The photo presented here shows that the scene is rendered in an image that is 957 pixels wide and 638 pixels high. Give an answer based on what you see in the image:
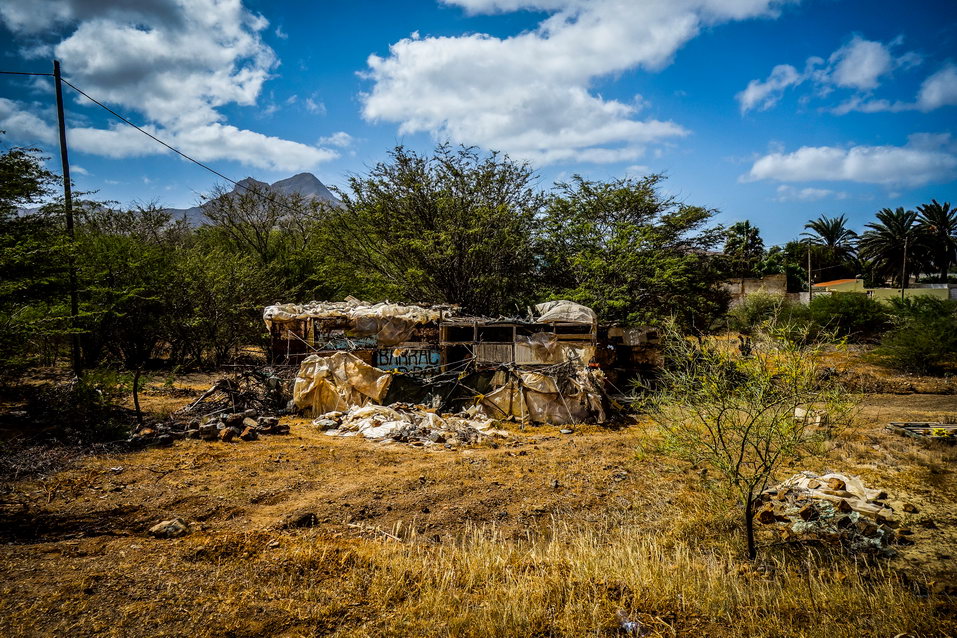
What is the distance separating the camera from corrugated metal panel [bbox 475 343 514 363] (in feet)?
38.1

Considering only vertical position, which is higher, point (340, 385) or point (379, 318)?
point (379, 318)

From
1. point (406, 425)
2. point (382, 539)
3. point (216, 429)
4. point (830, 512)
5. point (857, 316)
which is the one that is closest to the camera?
point (382, 539)

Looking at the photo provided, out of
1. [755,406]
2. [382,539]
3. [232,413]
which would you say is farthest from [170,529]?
[755,406]

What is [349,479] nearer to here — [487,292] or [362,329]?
[362,329]

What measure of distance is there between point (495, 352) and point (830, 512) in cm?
775

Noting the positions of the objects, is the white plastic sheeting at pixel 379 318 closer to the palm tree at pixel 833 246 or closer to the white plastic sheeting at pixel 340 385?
the white plastic sheeting at pixel 340 385

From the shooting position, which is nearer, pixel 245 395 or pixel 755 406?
pixel 755 406

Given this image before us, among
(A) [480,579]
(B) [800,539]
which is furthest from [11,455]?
(B) [800,539]

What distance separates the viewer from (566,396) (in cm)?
1020

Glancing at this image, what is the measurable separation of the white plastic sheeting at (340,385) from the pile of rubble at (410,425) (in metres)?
0.39

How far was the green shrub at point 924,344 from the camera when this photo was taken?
14906mm

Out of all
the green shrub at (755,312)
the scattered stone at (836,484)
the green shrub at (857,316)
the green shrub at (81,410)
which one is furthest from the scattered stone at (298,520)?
the green shrub at (857,316)

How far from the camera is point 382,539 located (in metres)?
4.74

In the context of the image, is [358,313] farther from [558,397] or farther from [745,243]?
[745,243]
